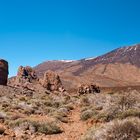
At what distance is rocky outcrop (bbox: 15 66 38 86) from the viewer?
214 feet

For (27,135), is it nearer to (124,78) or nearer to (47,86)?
(47,86)

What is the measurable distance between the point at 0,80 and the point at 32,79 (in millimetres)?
17274

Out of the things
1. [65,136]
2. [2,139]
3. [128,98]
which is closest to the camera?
[2,139]

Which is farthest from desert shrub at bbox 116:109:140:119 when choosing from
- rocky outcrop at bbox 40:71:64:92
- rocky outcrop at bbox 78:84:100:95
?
rocky outcrop at bbox 40:71:64:92

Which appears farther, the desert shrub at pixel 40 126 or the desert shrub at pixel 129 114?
the desert shrub at pixel 129 114

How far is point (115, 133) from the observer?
917 centimetres

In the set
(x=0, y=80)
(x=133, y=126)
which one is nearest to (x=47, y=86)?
Answer: (x=0, y=80)

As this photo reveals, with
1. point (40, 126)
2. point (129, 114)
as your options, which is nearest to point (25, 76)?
point (40, 126)

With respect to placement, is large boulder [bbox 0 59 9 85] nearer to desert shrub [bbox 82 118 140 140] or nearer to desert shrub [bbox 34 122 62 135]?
desert shrub [bbox 34 122 62 135]

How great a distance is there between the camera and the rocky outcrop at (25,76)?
65.4 m

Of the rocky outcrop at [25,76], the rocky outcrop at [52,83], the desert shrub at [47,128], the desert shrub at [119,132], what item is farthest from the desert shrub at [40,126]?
the rocky outcrop at [25,76]

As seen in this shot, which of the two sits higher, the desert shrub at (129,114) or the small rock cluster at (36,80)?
the small rock cluster at (36,80)

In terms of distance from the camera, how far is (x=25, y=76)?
219 ft

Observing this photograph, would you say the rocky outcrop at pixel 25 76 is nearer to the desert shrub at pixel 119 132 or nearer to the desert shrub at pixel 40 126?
the desert shrub at pixel 40 126
